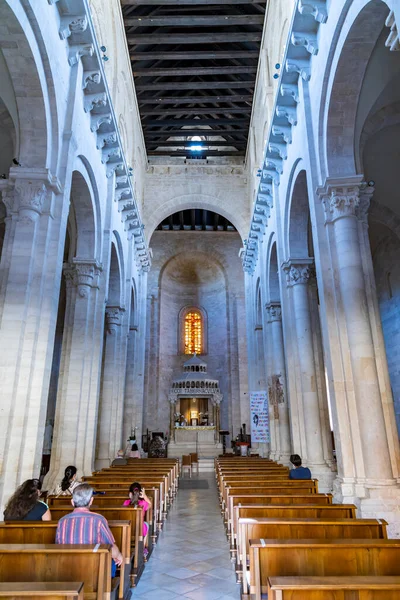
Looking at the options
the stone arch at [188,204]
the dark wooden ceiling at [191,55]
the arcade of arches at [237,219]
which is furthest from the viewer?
the stone arch at [188,204]

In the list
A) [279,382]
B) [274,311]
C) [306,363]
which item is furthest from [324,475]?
[274,311]

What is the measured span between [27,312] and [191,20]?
41.8ft

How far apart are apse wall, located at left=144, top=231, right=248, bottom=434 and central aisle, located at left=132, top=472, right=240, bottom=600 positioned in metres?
15.5

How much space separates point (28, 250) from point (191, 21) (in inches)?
467

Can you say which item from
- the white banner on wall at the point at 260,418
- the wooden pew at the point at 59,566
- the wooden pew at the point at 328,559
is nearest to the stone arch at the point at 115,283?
the white banner on wall at the point at 260,418

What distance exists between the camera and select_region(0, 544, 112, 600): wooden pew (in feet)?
9.29

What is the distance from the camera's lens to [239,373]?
24.2m

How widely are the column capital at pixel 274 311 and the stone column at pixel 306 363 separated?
134 inches

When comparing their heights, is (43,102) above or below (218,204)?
below

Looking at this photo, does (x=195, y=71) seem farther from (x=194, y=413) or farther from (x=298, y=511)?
(x=194, y=413)

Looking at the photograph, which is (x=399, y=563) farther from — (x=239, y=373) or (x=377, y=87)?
(x=239, y=373)

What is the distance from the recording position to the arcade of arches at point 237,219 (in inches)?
262

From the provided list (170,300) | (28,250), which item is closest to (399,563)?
(28,250)

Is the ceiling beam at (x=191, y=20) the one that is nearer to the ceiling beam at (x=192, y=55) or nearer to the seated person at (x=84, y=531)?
the ceiling beam at (x=192, y=55)
